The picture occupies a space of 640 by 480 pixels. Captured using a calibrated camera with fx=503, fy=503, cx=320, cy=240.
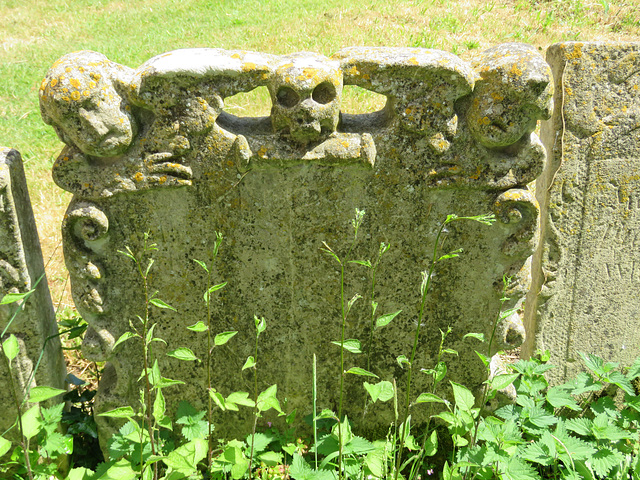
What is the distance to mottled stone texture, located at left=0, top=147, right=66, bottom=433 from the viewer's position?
7.18 feet

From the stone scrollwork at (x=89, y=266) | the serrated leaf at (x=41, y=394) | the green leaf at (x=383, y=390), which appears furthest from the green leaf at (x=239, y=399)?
the stone scrollwork at (x=89, y=266)

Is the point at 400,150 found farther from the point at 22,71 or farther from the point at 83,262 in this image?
the point at 22,71

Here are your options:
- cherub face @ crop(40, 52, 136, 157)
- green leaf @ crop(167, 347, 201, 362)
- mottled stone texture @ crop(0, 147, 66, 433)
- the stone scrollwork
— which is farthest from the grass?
green leaf @ crop(167, 347, 201, 362)

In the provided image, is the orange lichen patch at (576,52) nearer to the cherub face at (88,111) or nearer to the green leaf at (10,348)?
the cherub face at (88,111)

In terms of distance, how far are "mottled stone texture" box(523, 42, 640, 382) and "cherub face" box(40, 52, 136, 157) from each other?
217cm

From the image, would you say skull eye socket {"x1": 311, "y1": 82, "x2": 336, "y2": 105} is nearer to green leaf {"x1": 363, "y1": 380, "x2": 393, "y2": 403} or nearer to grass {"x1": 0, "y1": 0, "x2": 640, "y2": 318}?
green leaf {"x1": 363, "y1": 380, "x2": 393, "y2": 403}

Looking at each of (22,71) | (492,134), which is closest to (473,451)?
(492,134)

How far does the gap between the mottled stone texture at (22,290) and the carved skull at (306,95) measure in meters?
1.18

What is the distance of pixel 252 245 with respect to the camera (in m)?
2.33

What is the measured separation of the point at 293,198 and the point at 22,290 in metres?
1.31

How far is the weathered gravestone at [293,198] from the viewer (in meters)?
1.98

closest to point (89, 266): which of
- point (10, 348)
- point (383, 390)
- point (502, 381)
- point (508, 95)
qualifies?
point (10, 348)

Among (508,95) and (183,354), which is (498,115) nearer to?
(508,95)

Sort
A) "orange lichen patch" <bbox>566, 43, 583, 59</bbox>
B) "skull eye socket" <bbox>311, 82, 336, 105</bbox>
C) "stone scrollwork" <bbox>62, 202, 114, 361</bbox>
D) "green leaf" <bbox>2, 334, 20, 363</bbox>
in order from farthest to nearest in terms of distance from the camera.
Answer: "orange lichen patch" <bbox>566, 43, 583, 59</bbox> → "stone scrollwork" <bbox>62, 202, 114, 361</bbox> → "skull eye socket" <bbox>311, 82, 336, 105</bbox> → "green leaf" <bbox>2, 334, 20, 363</bbox>
